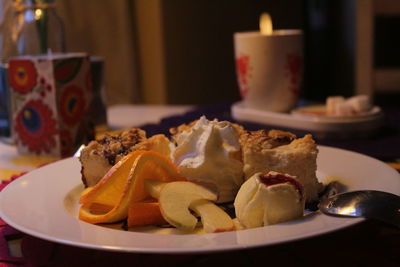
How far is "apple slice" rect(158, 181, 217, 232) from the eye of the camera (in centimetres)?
61

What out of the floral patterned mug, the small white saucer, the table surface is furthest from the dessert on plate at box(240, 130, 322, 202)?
the floral patterned mug

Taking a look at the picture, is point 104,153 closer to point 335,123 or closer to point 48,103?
point 48,103

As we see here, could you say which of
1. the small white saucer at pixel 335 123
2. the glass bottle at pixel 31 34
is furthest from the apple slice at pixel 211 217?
the glass bottle at pixel 31 34

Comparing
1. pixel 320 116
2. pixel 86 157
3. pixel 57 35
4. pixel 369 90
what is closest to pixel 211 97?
pixel 369 90

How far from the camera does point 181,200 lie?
25.1 inches

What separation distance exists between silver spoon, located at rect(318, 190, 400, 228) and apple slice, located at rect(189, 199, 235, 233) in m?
0.10

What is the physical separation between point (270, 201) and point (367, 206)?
3.9 inches

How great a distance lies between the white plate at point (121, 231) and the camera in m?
0.51

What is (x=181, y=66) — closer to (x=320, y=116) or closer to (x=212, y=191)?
(x=320, y=116)

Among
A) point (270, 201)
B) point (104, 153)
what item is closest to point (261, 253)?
point (270, 201)

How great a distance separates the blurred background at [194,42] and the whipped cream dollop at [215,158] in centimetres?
129

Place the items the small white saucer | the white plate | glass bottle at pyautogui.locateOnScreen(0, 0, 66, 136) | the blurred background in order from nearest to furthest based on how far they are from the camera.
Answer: the white plate
the small white saucer
glass bottle at pyautogui.locateOnScreen(0, 0, 66, 136)
the blurred background

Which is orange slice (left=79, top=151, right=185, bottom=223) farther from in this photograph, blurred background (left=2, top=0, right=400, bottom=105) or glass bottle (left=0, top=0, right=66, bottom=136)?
blurred background (left=2, top=0, right=400, bottom=105)

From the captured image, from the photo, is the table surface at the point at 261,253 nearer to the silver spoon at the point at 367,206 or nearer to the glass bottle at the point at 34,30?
the silver spoon at the point at 367,206
